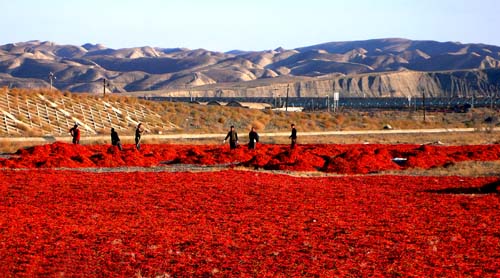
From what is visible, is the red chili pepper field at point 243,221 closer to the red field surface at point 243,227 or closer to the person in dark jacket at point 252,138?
the red field surface at point 243,227

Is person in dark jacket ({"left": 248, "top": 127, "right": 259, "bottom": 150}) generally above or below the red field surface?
below

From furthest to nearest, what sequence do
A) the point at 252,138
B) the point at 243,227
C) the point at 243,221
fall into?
the point at 252,138 < the point at 243,221 < the point at 243,227

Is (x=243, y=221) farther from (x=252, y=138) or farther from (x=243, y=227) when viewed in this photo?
(x=252, y=138)

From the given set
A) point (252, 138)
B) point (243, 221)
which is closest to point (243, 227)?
point (243, 221)

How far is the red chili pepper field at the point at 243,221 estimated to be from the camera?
51.0 feet

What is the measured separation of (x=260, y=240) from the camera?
18.3 meters

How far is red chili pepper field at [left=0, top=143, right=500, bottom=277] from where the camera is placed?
1555cm

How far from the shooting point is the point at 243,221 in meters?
21.2

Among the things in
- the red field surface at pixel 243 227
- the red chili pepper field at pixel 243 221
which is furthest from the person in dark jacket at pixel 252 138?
the red field surface at pixel 243 227

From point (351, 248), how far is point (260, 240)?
2.20 m

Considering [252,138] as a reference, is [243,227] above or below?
above

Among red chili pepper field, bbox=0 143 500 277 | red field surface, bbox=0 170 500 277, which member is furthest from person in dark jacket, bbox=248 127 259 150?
red field surface, bbox=0 170 500 277

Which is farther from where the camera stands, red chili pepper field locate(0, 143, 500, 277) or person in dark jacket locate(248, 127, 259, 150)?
person in dark jacket locate(248, 127, 259, 150)

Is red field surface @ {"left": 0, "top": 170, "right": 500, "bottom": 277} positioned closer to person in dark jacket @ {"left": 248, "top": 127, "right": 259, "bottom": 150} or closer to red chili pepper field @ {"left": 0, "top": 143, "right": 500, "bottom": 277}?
red chili pepper field @ {"left": 0, "top": 143, "right": 500, "bottom": 277}
